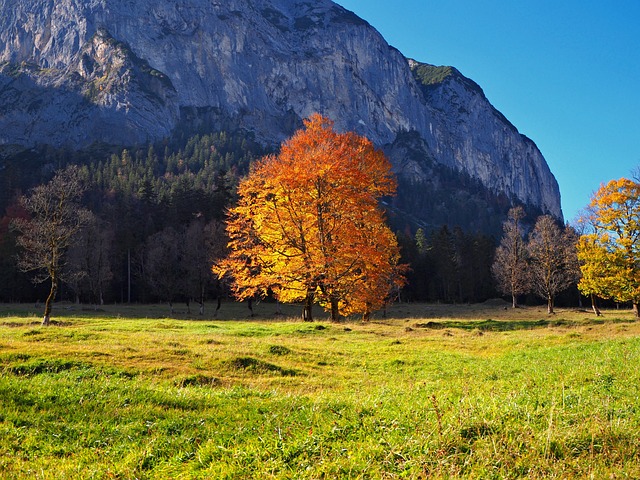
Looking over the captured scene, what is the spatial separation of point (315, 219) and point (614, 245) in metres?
31.5

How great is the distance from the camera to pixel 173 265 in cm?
6438

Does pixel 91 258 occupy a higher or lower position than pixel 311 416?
higher

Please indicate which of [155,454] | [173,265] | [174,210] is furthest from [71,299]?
[155,454]

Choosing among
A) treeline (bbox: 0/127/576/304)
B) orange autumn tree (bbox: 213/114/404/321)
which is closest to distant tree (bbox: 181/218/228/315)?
treeline (bbox: 0/127/576/304)

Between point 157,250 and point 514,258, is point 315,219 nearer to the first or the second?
point 157,250

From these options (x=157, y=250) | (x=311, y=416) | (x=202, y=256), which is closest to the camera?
(x=311, y=416)

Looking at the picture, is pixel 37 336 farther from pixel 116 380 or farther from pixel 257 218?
pixel 257 218

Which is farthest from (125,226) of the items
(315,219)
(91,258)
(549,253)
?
(549,253)

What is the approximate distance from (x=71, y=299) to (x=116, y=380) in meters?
84.4

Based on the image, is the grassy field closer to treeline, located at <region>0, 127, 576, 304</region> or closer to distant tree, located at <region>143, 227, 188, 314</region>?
treeline, located at <region>0, 127, 576, 304</region>

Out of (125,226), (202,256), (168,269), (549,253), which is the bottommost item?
(168,269)

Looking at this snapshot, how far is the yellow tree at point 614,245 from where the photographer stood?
3988cm

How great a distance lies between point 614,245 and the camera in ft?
135

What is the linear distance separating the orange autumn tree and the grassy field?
12498mm
